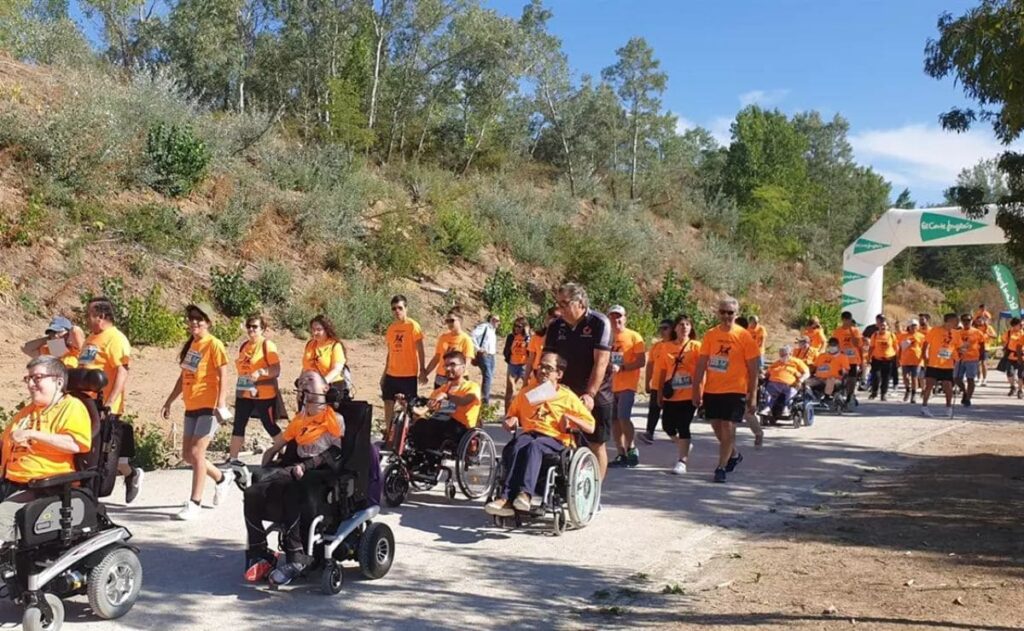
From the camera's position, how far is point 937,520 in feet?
27.8

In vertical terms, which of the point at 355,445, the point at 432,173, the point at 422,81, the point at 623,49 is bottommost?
the point at 355,445

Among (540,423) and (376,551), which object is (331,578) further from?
(540,423)

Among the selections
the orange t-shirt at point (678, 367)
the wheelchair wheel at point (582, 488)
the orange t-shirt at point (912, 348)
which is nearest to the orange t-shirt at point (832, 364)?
the orange t-shirt at point (912, 348)

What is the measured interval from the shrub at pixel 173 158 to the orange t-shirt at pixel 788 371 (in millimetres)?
14275

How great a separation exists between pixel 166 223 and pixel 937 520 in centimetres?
1745

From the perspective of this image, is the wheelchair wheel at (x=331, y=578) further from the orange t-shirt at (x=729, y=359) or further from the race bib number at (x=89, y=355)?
the orange t-shirt at (x=729, y=359)

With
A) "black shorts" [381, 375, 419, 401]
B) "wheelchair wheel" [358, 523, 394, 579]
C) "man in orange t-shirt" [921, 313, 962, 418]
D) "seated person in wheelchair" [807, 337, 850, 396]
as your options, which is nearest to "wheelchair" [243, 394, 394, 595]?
"wheelchair wheel" [358, 523, 394, 579]

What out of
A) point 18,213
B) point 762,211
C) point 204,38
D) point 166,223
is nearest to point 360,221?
point 166,223

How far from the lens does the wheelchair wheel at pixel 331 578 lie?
5977 millimetres

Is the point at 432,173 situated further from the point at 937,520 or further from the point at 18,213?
the point at 937,520

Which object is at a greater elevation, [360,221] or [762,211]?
[762,211]

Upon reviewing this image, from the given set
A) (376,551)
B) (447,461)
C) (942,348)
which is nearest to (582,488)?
(447,461)

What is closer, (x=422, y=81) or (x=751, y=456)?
(x=751, y=456)

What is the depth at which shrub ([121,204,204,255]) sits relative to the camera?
68.1 ft
